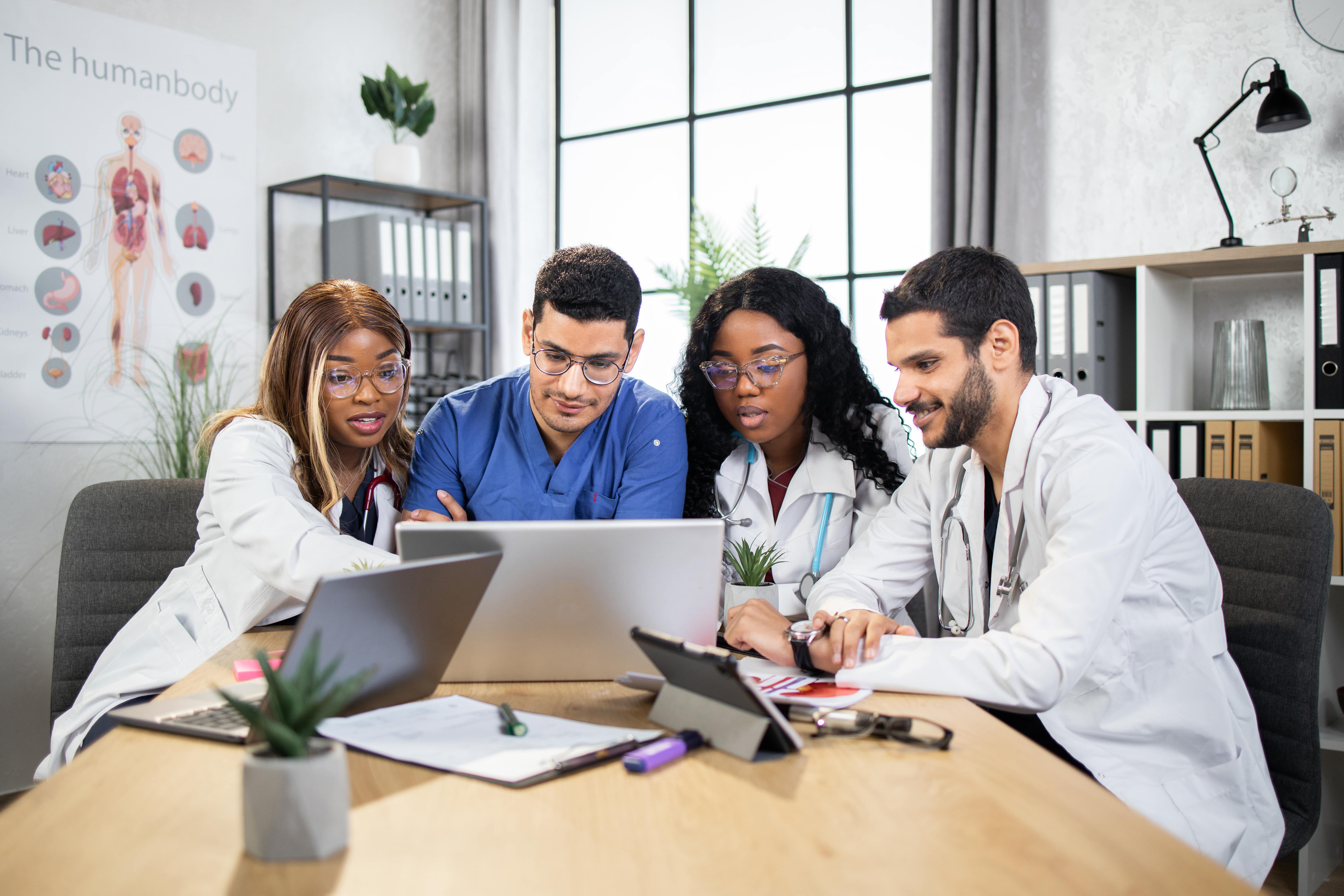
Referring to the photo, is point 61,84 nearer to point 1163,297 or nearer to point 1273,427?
point 1163,297

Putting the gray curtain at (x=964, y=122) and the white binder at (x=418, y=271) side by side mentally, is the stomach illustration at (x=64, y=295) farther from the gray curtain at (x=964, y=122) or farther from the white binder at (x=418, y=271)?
the gray curtain at (x=964, y=122)

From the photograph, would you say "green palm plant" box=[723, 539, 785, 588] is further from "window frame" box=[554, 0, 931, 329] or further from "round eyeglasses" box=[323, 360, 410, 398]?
"window frame" box=[554, 0, 931, 329]

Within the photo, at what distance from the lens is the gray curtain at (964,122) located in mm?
3258

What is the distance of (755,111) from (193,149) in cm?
225

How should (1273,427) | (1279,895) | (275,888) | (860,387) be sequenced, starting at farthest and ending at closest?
(1273,427)
(1279,895)
(860,387)
(275,888)

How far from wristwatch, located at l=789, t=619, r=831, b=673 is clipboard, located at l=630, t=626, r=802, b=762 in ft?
0.85

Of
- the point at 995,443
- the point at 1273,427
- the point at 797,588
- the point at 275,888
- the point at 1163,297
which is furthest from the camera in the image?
the point at 1163,297

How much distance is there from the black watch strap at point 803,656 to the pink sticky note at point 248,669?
2.32ft

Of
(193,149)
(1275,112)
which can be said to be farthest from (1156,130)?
(193,149)

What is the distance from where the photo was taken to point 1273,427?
2.59 meters

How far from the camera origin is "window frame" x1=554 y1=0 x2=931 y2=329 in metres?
3.95

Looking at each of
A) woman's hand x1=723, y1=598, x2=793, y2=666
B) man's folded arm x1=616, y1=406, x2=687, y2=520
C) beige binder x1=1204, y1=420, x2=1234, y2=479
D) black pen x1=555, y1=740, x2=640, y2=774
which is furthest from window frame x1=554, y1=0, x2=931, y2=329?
black pen x1=555, y1=740, x2=640, y2=774

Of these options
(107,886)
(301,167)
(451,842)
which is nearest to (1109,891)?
(451,842)

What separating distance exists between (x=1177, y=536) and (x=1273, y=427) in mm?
1300
